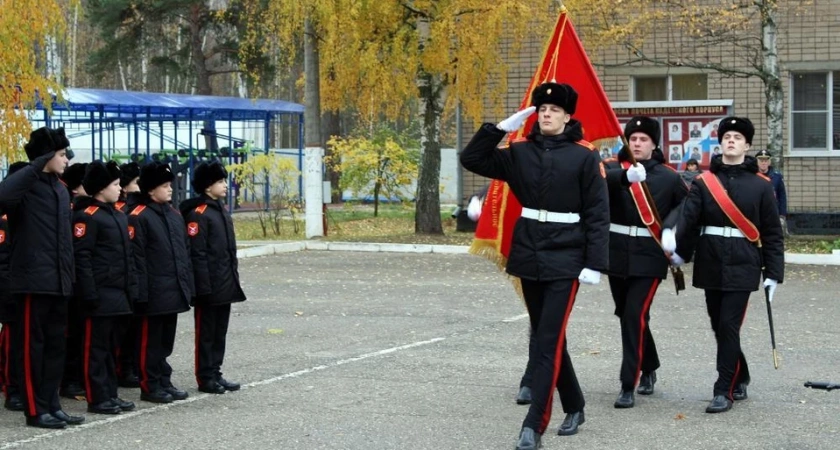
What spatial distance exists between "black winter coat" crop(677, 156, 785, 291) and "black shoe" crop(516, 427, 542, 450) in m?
2.09

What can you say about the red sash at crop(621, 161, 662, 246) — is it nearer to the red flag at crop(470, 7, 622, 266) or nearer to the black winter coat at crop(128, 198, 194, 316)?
the red flag at crop(470, 7, 622, 266)

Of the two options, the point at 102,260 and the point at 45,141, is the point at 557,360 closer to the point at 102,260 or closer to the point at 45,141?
the point at 102,260

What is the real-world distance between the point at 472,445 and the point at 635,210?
7.72ft

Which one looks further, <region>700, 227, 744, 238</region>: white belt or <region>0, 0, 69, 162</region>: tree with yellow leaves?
<region>0, 0, 69, 162</region>: tree with yellow leaves

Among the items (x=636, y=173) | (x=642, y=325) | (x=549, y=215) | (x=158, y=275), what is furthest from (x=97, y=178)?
(x=642, y=325)

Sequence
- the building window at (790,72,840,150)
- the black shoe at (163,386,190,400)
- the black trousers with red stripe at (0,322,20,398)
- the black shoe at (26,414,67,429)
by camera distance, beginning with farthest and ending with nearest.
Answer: the building window at (790,72,840,150) < the black shoe at (163,386,190,400) < the black trousers with red stripe at (0,322,20,398) < the black shoe at (26,414,67,429)

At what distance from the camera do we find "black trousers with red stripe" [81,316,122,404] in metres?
8.90

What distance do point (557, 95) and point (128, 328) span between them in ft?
12.8

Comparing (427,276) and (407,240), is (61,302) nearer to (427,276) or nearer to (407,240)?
(427,276)

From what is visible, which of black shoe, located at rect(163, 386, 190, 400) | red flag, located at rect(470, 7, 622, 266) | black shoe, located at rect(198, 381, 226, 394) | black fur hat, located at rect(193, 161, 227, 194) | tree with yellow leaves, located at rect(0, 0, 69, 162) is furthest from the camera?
tree with yellow leaves, located at rect(0, 0, 69, 162)

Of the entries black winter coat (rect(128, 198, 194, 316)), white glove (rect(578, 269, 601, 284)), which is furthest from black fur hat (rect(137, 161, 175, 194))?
white glove (rect(578, 269, 601, 284))

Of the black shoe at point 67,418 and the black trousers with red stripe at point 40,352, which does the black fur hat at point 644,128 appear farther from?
the black shoe at point 67,418

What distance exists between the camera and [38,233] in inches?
335

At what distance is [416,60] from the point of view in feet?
79.1
